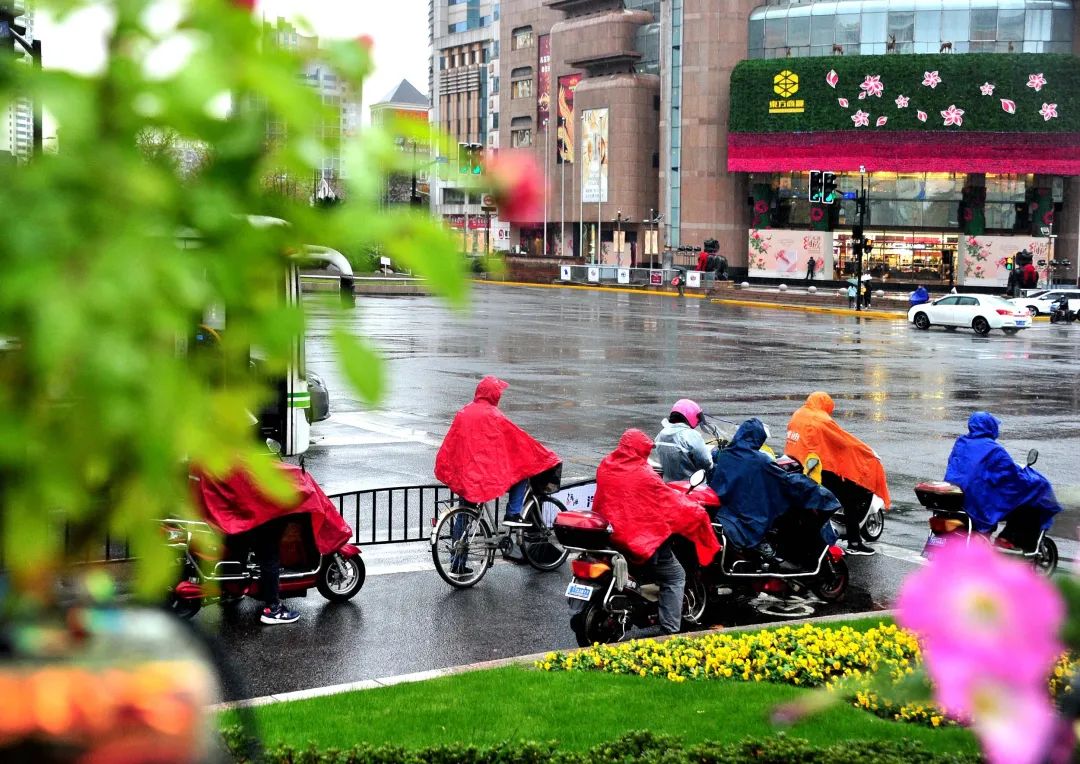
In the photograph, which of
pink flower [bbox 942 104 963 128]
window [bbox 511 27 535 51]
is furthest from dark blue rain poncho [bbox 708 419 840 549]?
window [bbox 511 27 535 51]

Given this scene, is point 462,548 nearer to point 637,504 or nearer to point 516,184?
point 637,504

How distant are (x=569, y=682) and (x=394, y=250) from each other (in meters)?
6.90

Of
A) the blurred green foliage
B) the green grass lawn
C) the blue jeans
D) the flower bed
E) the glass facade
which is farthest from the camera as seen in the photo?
the glass facade

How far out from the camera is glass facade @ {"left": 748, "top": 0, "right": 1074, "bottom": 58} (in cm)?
7619

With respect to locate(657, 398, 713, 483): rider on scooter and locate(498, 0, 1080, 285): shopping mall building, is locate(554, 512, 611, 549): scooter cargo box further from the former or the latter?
locate(498, 0, 1080, 285): shopping mall building

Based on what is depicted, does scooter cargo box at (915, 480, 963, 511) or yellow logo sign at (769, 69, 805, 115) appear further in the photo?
yellow logo sign at (769, 69, 805, 115)

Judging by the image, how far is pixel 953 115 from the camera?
7581 centimetres

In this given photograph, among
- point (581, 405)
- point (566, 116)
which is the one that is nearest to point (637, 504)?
point (581, 405)

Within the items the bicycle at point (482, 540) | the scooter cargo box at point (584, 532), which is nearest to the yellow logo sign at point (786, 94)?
the bicycle at point (482, 540)

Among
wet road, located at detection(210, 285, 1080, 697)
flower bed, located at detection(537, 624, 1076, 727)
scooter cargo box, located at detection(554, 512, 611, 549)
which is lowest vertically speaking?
wet road, located at detection(210, 285, 1080, 697)

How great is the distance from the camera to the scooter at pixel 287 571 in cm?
996

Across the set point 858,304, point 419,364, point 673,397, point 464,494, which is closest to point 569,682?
point 464,494

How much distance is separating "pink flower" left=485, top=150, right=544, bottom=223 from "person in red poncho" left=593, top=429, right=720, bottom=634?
786 cm

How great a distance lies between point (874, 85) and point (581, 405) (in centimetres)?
5855
